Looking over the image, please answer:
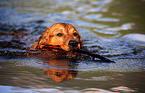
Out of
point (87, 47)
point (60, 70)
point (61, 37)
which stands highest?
point (61, 37)

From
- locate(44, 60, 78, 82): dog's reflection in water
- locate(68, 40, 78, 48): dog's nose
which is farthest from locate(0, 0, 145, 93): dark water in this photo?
locate(68, 40, 78, 48): dog's nose

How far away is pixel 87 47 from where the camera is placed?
6824 millimetres

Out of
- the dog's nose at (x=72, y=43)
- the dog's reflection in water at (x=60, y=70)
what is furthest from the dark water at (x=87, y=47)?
the dog's nose at (x=72, y=43)

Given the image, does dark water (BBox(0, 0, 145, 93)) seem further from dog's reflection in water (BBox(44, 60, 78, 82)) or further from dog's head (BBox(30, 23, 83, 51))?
dog's head (BBox(30, 23, 83, 51))

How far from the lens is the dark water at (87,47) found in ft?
10.3

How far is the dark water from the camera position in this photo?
124 inches

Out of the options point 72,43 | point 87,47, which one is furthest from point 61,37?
point 87,47

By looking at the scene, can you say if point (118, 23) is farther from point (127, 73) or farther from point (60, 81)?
point (60, 81)

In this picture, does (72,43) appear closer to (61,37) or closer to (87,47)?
(61,37)

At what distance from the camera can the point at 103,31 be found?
374 inches

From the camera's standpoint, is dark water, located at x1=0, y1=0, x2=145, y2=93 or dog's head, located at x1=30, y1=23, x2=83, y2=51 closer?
dark water, located at x1=0, y1=0, x2=145, y2=93

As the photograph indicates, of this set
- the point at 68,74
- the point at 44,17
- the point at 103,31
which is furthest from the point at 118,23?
the point at 68,74

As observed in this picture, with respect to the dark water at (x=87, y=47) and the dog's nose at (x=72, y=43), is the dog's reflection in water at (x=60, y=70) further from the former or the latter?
the dog's nose at (x=72, y=43)

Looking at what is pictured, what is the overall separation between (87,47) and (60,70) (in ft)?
9.95
